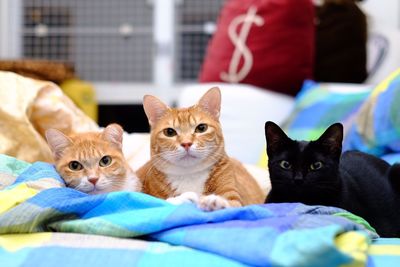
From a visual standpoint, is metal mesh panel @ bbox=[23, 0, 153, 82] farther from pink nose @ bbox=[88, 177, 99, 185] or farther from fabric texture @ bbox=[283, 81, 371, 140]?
pink nose @ bbox=[88, 177, 99, 185]

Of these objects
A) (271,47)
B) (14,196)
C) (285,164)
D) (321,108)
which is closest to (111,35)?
(271,47)

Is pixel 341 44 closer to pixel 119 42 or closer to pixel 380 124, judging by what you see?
pixel 380 124

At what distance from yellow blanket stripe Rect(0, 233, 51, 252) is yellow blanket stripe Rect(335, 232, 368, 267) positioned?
51 cm

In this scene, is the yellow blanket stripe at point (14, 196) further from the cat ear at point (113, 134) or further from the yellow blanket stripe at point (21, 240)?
the cat ear at point (113, 134)

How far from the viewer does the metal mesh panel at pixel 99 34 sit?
3.13 m

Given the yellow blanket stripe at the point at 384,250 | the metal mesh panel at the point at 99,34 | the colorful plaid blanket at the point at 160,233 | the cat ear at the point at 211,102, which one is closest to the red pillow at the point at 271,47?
the metal mesh panel at the point at 99,34

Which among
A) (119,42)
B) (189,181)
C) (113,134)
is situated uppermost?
(119,42)

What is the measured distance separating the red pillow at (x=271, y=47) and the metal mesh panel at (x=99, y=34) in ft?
2.53

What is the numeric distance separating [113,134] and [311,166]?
530mm

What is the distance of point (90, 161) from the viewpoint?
4.52ft

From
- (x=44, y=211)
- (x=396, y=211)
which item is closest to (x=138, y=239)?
(x=44, y=211)

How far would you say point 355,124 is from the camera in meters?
1.93

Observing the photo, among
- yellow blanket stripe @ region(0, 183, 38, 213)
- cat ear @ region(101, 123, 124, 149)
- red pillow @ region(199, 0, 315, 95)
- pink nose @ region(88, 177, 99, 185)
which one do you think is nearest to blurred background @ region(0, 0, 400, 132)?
red pillow @ region(199, 0, 315, 95)

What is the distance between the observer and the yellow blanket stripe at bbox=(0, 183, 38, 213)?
1056mm
